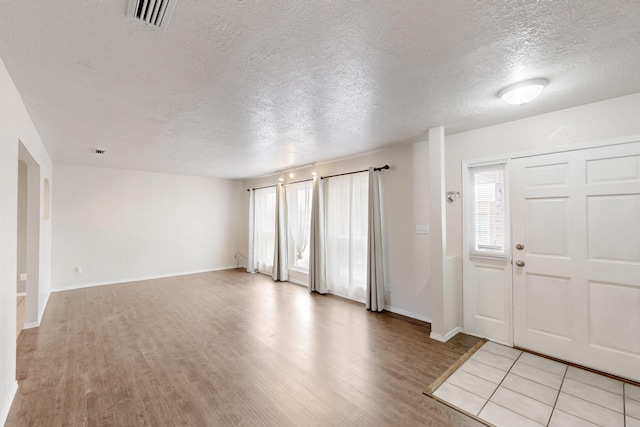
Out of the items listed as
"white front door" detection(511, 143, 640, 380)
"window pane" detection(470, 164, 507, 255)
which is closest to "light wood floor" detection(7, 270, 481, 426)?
"white front door" detection(511, 143, 640, 380)

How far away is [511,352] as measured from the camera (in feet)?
9.43

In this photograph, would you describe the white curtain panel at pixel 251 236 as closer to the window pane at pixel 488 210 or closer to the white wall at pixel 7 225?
the white wall at pixel 7 225

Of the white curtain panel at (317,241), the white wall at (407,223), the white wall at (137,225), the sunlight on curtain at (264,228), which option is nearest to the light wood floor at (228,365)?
the white wall at (407,223)

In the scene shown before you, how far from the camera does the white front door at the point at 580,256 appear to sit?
2383mm

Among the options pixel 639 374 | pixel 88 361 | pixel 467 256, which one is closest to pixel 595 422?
pixel 639 374

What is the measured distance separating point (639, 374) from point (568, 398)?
78cm

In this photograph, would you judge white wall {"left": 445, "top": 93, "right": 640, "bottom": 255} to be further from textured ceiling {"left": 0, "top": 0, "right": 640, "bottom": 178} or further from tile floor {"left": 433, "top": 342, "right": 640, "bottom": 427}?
tile floor {"left": 433, "top": 342, "right": 640, "bottom": 427}

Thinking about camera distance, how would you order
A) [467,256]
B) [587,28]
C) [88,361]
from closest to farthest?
[587,28] → [88,361] → [467,256]

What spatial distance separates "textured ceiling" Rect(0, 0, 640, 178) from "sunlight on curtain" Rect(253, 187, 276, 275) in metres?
3.54

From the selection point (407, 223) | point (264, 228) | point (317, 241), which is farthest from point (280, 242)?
point (407, 223)

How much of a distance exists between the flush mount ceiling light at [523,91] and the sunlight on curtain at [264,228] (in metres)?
5.13

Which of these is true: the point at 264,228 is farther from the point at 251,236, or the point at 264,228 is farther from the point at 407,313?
the point at 407,313

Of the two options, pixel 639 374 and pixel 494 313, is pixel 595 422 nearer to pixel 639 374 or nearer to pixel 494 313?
pixel 639 374

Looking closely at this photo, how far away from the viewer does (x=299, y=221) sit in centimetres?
584
